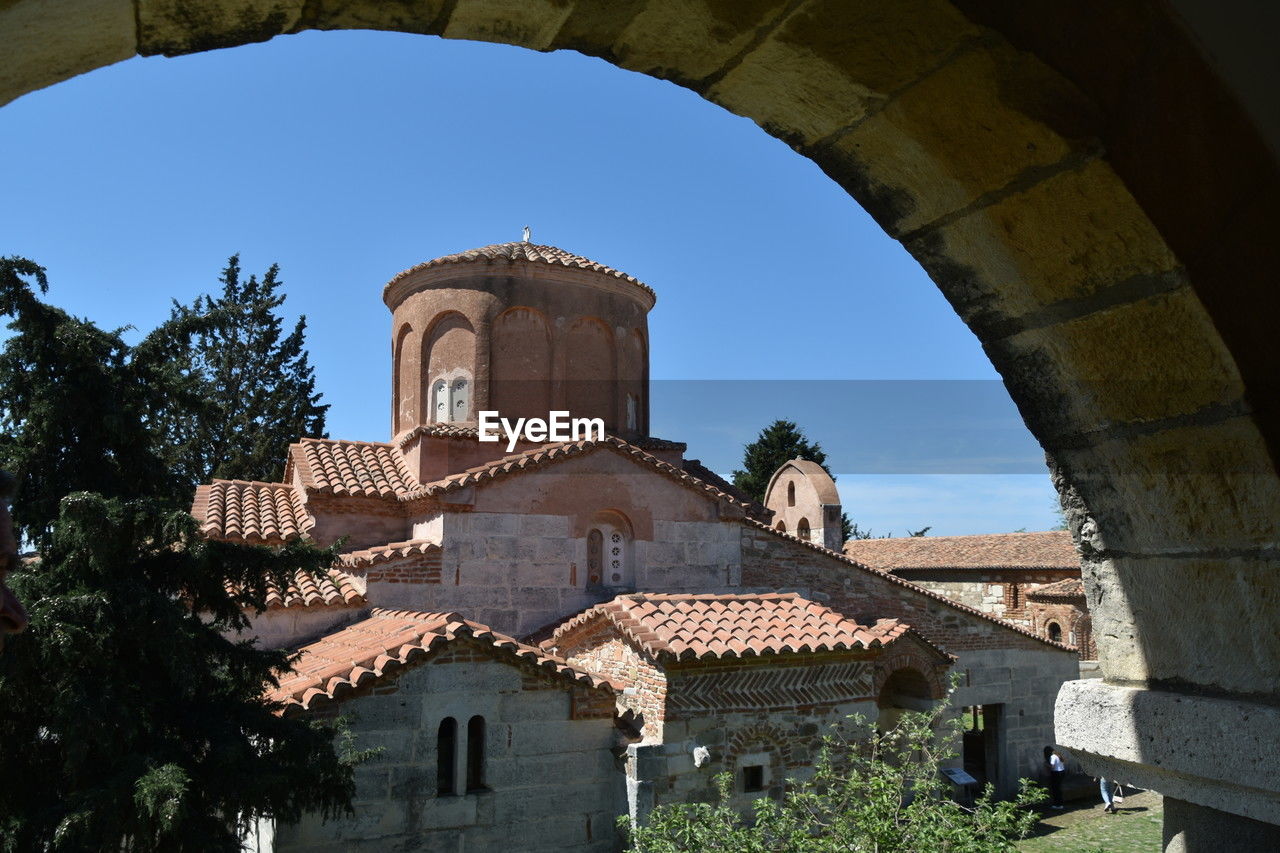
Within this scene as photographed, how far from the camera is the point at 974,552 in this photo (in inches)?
791

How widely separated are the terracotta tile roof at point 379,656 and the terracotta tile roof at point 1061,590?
12.0m

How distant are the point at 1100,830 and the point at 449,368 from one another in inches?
384

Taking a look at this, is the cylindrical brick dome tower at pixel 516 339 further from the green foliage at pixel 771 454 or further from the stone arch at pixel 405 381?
the green foliage at pixel 771 454

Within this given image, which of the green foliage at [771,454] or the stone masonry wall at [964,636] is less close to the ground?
the green foliage at [771,454]

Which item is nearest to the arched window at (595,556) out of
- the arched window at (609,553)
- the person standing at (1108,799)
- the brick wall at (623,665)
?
the arched window at (609,553)

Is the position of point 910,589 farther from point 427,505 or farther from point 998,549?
point 998,549

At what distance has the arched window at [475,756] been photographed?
7.00 metres

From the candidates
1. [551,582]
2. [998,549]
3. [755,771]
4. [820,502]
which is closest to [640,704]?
[755,771]

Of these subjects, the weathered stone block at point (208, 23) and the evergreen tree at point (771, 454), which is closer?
the weathered stone block at point (208, 23)

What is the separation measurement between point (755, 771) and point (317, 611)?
4.36 m

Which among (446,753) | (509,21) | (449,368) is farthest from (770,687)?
(509,21)

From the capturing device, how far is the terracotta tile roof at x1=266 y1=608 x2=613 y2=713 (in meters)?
6.43

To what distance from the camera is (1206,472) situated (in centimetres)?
130

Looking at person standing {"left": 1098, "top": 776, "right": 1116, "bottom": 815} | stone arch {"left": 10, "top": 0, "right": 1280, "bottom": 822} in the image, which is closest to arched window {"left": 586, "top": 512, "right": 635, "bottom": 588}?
person standing {"left": 1098, "top": 776, "right": 1116, "bottom": 815}
